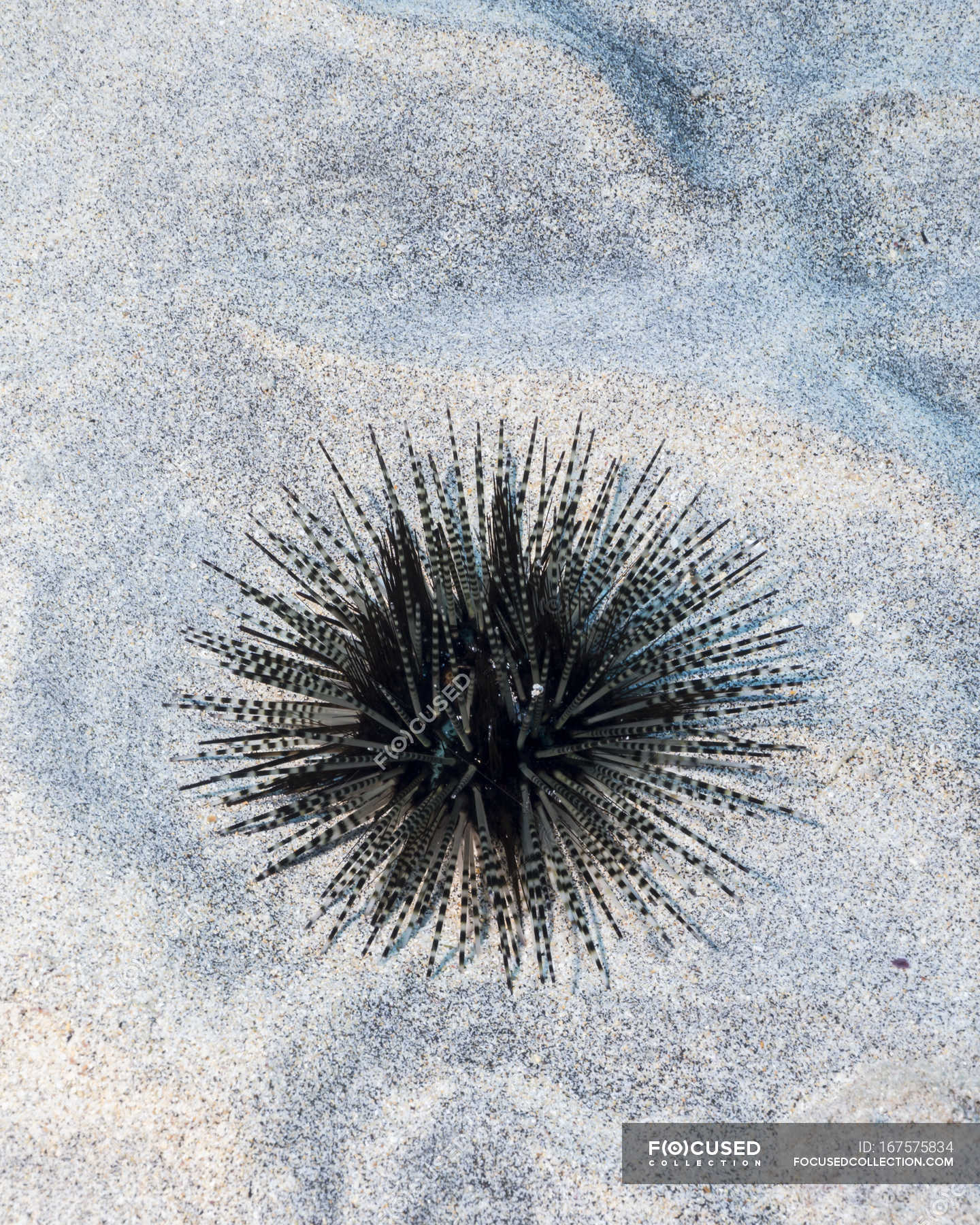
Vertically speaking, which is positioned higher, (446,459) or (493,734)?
(446,459)

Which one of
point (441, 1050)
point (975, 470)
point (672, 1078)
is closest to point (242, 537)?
point (441, 1050)

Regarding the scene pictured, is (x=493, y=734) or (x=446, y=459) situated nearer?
(x=493, y=734)

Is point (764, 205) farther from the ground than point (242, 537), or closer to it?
farther from the ground

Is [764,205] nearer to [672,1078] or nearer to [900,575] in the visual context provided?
[900,575]
